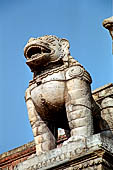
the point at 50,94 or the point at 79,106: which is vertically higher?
the point at 50,94

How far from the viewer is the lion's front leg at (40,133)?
7777mm

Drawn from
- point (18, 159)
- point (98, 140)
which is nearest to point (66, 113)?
point (98, 140)

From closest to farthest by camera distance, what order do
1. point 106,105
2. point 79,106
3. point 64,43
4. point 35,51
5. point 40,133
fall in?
point 79,106
point 40,133
point 35,51
point 64,43
point 106,105

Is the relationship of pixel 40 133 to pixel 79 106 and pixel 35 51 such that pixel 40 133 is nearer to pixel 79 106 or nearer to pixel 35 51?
pixel 79 106

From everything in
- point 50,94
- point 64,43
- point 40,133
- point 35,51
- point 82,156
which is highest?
point 64,43

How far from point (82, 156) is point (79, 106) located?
90 centimetres

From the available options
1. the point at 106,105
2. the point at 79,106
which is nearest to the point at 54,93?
the point at 79,106

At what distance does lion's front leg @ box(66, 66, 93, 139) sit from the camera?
743 cm

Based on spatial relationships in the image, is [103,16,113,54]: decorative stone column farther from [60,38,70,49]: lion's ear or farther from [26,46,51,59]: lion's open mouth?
[26,46,51,59]: lion's open mouth

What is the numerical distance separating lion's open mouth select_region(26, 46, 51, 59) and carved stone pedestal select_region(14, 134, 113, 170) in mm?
1585

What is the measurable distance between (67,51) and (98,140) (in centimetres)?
184

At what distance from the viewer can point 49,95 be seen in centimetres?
769

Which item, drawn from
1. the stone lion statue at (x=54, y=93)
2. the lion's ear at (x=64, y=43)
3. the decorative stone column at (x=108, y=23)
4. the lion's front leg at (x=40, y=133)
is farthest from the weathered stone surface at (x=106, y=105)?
the decorative stone column at (x=108, y=23)

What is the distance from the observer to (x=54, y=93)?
7691mm
